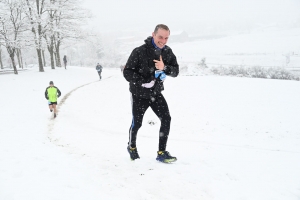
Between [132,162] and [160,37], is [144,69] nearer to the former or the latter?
[160,37]

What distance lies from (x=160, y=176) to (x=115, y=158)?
1.35 meters

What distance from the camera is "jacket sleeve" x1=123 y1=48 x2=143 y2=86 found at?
12.1 feet

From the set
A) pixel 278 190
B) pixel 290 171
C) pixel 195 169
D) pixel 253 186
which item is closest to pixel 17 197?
pixel 195 169

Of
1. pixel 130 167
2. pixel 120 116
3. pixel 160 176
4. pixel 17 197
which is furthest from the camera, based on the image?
pixel 120 116

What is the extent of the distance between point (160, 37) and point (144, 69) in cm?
60

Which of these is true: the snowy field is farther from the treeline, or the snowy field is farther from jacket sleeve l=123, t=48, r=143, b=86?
the treeline

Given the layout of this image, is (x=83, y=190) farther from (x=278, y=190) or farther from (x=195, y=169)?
(x=278, y=190)

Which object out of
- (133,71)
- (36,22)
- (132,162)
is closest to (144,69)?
(133,71)

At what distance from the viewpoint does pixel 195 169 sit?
4.05 meters

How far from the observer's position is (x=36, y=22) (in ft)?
81.5

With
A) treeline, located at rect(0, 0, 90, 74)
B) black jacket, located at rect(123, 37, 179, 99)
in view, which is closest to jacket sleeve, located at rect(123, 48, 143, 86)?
black jacket, located at rect(123, 37, 179, 99)

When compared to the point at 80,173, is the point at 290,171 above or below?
below

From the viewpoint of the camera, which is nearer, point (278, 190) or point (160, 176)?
point (278, 190)

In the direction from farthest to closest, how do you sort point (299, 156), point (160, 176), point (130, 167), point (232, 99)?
point (232, 99) → point (299, 156) → point (130, 167) → point (160, 176)
